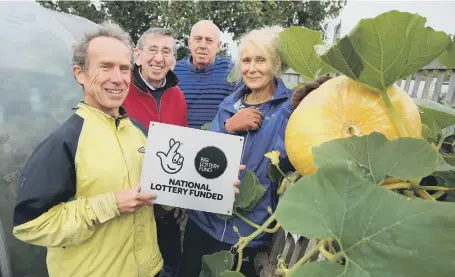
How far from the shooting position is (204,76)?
3189 millimetres

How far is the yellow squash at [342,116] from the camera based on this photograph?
3.02ft

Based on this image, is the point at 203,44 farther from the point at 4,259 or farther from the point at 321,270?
the point at 321,270

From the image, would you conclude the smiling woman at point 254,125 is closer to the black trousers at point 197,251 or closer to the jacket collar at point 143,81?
the black trousers at point 197,251

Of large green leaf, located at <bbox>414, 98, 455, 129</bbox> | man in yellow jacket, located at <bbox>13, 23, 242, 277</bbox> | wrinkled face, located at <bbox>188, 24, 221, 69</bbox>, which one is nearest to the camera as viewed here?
large green leaf, located at <bbox>414, 98, 455, 129</bbox>

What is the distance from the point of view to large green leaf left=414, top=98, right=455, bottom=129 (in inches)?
41.0

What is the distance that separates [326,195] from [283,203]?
84 mm

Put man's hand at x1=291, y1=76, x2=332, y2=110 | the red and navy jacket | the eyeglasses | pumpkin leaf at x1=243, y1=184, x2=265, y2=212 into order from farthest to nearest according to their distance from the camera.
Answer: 1. the eyeglasses
2. the red and navy jacket
3. pumpkin leaf at x1=243, y1=184, x2=265, y2=212
4. man's hand at x1=291, y1=76, x2=332, y2=110

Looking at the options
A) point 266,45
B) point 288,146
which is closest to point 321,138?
point 288,146

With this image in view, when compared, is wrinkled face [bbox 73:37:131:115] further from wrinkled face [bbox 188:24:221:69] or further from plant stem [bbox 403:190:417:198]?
wrinkled face [bbox 188:24:221:69]

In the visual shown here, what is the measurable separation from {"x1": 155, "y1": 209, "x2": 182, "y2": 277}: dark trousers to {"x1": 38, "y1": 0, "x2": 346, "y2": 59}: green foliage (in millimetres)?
9915

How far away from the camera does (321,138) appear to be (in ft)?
3.24

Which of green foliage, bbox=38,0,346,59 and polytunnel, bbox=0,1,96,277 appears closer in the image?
polytunnel, bbox=0,1,96,277

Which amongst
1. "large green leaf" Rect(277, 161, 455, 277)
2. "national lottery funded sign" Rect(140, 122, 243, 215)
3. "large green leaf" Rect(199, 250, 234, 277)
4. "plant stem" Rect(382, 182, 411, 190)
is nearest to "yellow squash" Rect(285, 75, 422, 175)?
"plant stem" Rect(382, 182, 411, 190)

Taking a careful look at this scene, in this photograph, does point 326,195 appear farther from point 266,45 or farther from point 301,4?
point 301,4
